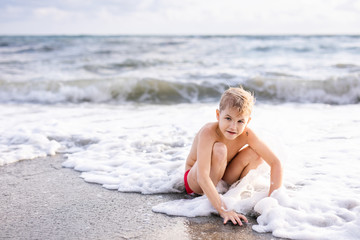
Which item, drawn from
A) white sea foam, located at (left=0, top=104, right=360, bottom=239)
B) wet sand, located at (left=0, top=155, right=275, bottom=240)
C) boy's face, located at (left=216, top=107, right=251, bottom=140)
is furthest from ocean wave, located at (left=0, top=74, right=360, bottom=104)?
boy's face, located at (left=216, top=107, right=251, bottom=140)

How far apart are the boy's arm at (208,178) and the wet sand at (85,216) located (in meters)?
0.07

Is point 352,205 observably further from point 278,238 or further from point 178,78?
point 178,78

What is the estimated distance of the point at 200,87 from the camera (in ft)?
33.0

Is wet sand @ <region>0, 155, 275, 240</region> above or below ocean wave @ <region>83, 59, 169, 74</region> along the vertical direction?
below

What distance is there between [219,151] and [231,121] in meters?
0.30

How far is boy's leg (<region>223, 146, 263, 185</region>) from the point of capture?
316 cm

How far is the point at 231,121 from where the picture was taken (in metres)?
2.76

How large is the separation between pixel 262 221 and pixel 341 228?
548 mm

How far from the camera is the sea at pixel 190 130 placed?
2.88 metres

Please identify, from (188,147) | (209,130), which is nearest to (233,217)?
(209,130)

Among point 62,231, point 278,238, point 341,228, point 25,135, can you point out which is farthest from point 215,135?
point 25,135

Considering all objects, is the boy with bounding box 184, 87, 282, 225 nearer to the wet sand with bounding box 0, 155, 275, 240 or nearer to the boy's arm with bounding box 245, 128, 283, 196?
the boy's arm with bounding box 245, 128, 283, 196

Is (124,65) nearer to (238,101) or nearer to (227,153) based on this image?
(227,153)

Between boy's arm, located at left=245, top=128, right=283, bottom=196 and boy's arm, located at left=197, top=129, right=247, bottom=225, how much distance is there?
0.39 meters
